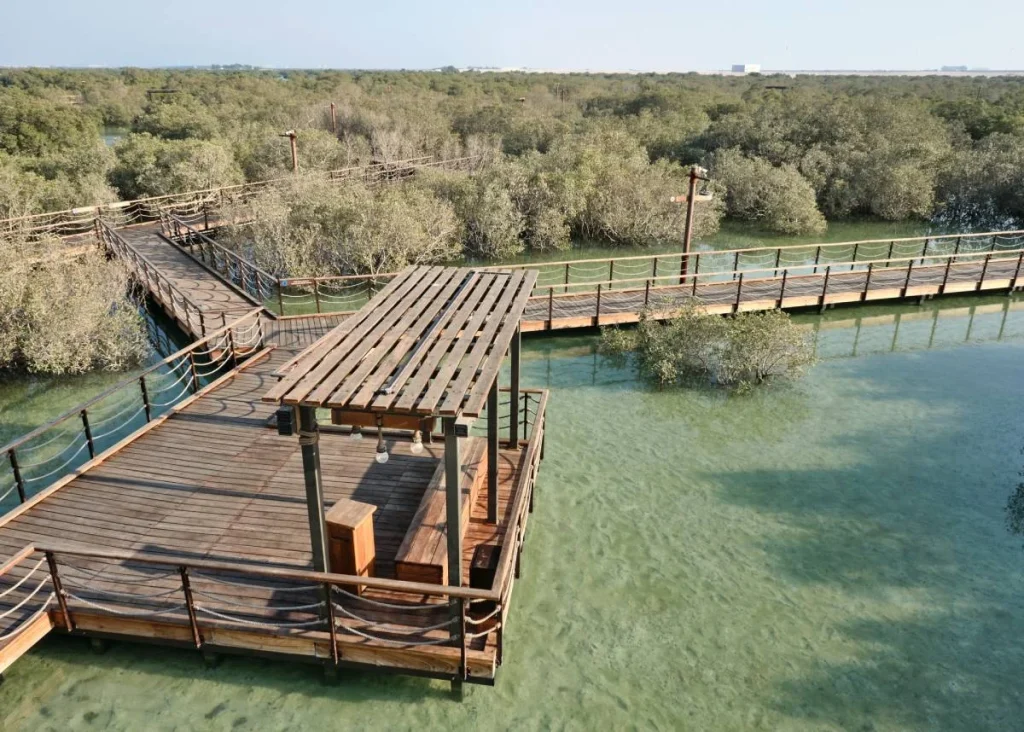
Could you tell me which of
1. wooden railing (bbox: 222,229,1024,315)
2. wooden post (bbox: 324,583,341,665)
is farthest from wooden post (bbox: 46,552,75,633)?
wooden railing (bbox: 222,229,1024,315)

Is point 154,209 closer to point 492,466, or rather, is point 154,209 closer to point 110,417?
point 110,417

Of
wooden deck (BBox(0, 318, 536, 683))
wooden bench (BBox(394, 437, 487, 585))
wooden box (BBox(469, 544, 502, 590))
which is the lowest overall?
wooden deck (BBox(0, 318, 536, 683))

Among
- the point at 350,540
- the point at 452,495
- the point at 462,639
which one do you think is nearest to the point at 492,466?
the point at 350,540

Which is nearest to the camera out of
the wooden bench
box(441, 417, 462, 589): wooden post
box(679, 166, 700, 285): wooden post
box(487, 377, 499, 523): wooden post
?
box(441, 417, 462, 589): wooden post

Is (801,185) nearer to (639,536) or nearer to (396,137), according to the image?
(396,137)

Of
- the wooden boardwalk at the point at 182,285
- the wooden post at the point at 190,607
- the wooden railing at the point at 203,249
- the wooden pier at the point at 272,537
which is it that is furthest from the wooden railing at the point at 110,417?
the wooden railing at the point at 203,249

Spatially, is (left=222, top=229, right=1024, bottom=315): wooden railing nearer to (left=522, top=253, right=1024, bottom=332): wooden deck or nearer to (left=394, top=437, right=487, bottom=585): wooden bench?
(left=522, top=253, right=1024, bottom=332): wooden deck

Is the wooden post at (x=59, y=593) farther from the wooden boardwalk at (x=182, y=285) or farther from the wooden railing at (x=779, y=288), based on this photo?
the wooden railing at (x=779, y=288)

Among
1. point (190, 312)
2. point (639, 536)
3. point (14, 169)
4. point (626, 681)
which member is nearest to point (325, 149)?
point (14, 169)
